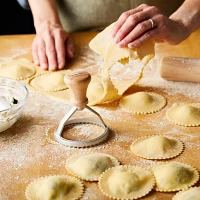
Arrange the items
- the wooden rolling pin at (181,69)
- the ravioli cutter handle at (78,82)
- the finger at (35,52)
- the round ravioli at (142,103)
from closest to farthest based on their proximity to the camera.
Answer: the ravioli cutter handle at (78,82)
the round ravioli at (142,103)
the wooden rolling pin at (181,69)
the finger at (35,52)

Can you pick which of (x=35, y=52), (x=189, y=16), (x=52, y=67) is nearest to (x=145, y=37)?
(x=189, y=16)

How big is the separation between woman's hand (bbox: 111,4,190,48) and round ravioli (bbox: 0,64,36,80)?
0.46 m

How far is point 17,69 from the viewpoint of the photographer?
212 centimetres

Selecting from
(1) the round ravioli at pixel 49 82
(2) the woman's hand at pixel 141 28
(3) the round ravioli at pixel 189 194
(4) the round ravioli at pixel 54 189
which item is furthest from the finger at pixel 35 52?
(3) the round ravioli at pixel 189 194

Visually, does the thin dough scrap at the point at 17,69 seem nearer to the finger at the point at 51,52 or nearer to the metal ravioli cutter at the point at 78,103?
the finger at the point at 51,52

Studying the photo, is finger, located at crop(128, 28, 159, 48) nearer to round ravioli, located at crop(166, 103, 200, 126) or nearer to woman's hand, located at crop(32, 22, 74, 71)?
round ravioli, located at crop(166, 103, 200, 126)

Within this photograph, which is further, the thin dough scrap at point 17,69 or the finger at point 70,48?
the finger at point 70,48

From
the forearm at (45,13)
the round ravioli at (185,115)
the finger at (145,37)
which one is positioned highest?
the finger at (145,37)

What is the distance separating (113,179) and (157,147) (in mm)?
214

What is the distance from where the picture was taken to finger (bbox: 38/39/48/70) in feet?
7.18

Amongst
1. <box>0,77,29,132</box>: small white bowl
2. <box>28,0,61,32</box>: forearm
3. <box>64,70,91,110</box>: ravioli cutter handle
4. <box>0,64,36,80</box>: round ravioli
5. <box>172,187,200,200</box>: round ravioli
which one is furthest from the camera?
<box>28,0,61,32</box>: forearm

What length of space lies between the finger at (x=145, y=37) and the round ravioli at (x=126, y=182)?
1.86ft

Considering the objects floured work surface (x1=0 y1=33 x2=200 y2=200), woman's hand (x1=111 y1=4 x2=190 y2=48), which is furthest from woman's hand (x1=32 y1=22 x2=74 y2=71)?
woman's hand (x1=111 y1=4 x2=190 y2=48)

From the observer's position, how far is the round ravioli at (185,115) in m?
1.68
